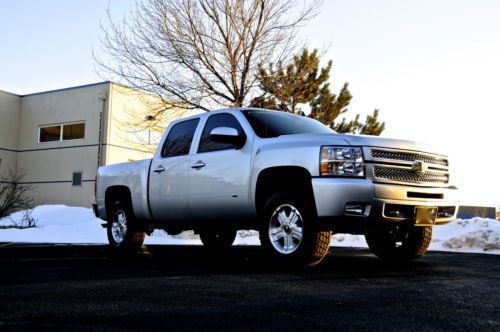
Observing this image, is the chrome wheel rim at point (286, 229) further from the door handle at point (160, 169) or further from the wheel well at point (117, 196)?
the wheel well at point (117, 196)

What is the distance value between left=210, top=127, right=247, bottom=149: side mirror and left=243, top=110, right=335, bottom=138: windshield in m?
0.28

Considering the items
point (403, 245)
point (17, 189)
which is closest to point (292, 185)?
point (403, 245)

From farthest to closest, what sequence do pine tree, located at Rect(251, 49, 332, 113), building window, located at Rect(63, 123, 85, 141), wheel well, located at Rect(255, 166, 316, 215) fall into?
building window, located at Rect(63, 123, 85, 141), pine tree, located at Rect(251, 49, 332, 113), wheel well, located at Rect(255, 166, 316, 215)

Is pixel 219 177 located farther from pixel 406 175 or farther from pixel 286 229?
pixel 406 175

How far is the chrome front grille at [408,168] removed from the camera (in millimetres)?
6441

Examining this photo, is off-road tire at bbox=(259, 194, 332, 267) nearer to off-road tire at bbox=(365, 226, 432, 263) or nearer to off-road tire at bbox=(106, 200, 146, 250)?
off-road tire at bbox=(365, 226, 432, 263)

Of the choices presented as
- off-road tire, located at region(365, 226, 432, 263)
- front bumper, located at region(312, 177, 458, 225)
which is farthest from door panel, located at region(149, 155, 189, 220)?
off-road tire, located at region(365, 226, 432, 263)

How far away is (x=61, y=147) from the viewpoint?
2831cm

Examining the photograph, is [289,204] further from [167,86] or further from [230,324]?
[167,86]

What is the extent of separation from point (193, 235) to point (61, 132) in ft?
50.8

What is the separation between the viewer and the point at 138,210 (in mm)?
9125

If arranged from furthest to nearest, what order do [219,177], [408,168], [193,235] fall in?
[193,235] → [219,177] → [408,168]

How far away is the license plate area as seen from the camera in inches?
259

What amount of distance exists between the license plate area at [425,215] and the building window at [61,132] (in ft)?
76.3
